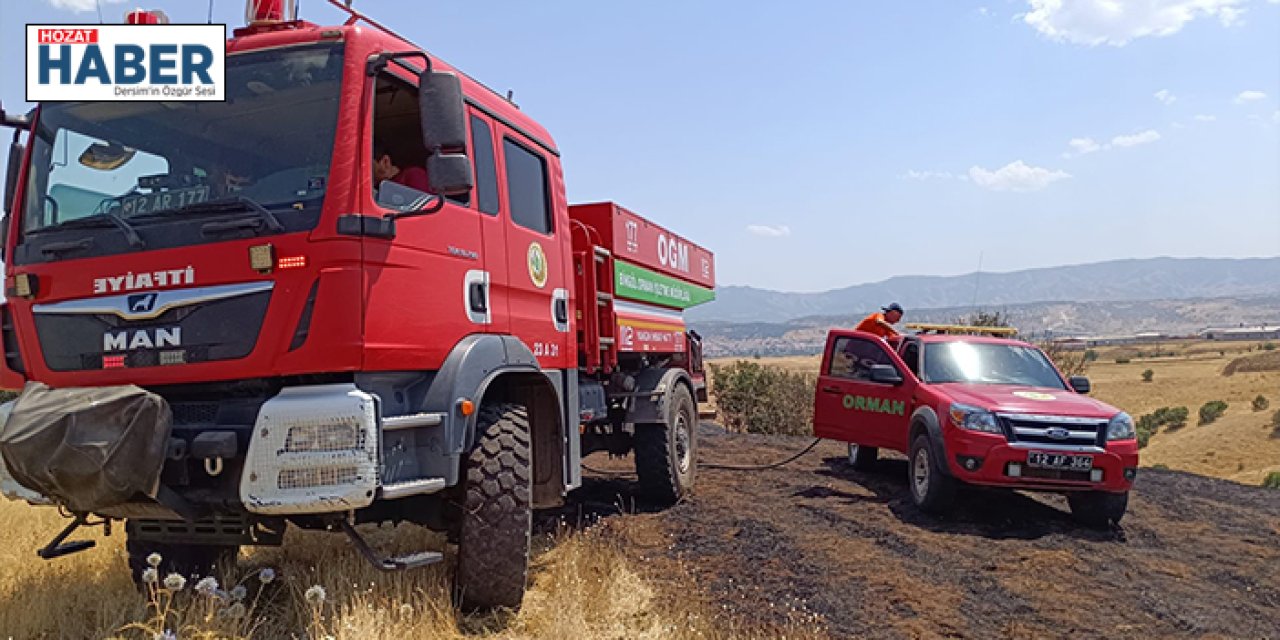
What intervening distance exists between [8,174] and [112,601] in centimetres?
231

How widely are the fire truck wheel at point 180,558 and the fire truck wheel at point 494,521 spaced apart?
1.60m

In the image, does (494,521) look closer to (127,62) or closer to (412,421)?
(412,421)

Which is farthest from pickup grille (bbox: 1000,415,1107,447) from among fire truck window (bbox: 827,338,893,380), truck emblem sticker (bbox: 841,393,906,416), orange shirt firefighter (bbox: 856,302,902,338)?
orange shirt firefighter (bbox: 856,302,902,338)

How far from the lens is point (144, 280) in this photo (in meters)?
4.14

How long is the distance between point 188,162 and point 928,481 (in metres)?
6.05

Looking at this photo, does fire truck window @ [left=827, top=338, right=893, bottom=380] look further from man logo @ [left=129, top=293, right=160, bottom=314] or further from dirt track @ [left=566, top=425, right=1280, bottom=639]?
man logo @ [left=129, top=293, right=160, bottom=314]

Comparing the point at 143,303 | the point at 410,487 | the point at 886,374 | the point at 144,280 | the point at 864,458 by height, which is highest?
the point at 144,280

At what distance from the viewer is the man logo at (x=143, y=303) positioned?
411cm

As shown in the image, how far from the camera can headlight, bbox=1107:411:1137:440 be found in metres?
7.52

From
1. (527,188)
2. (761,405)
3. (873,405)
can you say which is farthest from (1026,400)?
(761,405)

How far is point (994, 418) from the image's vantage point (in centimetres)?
759

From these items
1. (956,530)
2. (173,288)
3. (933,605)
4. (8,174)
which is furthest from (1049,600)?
(8,174)

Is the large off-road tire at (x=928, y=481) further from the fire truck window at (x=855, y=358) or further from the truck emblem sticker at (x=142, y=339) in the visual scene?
the truck emblem sticker at (x=142, y=339)

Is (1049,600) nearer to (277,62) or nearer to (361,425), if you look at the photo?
(361,425)
